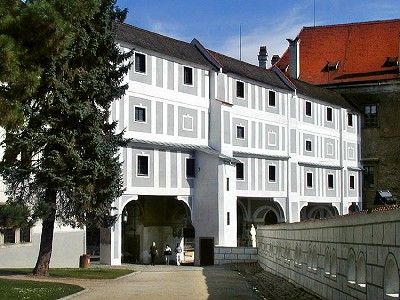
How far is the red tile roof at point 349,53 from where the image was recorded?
67.6m

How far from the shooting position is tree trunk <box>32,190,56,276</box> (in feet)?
86.7

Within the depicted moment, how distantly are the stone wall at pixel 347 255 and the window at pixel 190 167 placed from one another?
1532 cm

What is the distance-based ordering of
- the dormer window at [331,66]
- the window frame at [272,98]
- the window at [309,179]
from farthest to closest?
the dormer window at [331,66] → the window at [309,179] → the window frame at [272,98]

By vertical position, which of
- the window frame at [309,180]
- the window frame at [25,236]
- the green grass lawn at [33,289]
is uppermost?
the window frame at [309,180]

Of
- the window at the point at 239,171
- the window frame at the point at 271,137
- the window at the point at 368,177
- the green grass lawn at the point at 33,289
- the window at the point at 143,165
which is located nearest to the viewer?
the green grass lawn at the point at 33,289

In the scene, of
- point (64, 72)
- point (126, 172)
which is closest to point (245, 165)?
point (126, 172)

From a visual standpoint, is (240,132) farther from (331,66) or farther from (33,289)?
(33,289)

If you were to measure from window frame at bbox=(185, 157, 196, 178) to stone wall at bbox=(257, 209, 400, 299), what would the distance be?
50.1 feet

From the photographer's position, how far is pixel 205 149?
44.8m

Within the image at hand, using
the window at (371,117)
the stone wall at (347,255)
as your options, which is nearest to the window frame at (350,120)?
the window at (371,117)

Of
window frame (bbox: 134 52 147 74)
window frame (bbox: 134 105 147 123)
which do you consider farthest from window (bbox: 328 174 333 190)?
window frame (bbox: 134 52 147 74)

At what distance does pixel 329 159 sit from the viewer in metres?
60.0

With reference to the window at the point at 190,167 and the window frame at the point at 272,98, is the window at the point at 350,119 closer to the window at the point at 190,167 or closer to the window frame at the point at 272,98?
the window frame at the point at 272,98

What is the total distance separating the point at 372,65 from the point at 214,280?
44461 millimetres
